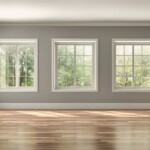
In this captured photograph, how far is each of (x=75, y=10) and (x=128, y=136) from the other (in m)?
3.20

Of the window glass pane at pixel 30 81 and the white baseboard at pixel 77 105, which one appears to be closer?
the white baseboard at pixel 77 105

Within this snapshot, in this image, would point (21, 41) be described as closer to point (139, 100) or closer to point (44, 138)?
point (139, 100)

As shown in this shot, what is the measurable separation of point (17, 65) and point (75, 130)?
397 centimetres

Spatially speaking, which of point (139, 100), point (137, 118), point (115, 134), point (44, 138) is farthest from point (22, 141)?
point (139, 100)

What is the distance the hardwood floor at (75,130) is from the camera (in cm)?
436

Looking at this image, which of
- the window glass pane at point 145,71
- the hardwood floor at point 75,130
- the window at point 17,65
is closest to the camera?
the hardwood floor at point 75,130

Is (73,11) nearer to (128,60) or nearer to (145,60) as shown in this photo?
(128,60)

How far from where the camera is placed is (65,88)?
28.6ft

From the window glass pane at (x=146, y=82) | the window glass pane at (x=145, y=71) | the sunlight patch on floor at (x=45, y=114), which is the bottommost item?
the sunlight patch on floor at (x=45, y=114)

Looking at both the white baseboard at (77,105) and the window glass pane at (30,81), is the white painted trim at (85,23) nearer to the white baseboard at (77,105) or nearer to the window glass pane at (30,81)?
the window glass pane at (30,81)

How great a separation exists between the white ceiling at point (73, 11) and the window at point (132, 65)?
0.94m

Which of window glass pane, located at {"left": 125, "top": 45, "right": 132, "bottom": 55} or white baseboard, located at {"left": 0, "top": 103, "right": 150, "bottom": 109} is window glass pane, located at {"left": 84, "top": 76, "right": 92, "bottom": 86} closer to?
white baseboard, located at {"left": 0, "top": 103, "right": 150, "bottom": 109}

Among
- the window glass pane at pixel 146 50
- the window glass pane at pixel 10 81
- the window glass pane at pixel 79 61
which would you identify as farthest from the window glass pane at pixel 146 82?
the window glass pane at pixel 10 81

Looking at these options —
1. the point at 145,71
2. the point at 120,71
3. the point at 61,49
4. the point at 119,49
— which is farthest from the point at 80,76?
the point at 145,71
